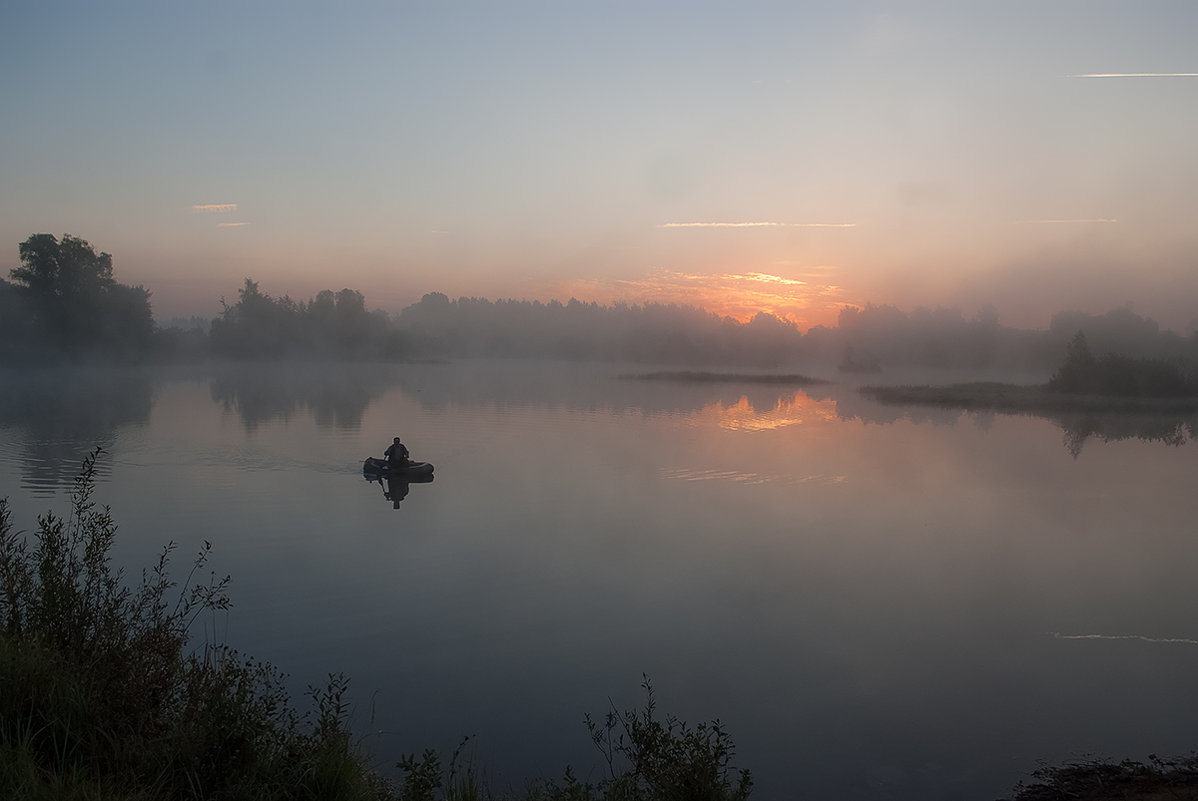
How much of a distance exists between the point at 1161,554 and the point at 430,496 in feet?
61.0

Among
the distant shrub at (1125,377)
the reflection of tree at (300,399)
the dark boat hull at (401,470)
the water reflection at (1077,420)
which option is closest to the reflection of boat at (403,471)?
the dark boat hull at (401,470)

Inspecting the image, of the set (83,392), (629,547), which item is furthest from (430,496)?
(83,392)

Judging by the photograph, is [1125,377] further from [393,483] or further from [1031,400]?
[393,483]

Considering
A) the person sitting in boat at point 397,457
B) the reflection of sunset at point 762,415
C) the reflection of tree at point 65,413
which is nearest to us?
the person sitting in boat at point 397,457

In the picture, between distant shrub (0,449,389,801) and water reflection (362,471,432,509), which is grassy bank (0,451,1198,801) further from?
water reflection (362,471,432,509)

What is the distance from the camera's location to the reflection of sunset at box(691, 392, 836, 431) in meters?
46.1

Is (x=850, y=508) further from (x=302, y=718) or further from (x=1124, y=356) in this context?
(x=1124, y=356)

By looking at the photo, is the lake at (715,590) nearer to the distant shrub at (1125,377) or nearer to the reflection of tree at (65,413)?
the reflection of tree at (65,413)

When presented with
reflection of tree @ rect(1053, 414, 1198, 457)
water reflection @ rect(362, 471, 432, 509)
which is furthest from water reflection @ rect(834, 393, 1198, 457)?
water reflection @ rect(362, 471, 432, 509)

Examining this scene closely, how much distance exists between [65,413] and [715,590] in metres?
42.1

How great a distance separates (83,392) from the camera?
57438 mm

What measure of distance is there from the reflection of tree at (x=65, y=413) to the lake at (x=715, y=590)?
386mm

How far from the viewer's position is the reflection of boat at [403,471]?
24.1 m

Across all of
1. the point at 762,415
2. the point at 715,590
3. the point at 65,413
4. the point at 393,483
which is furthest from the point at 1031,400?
the point at 65,413
